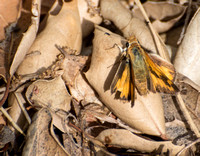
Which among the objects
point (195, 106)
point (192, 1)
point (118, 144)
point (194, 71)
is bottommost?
point (118, 144)

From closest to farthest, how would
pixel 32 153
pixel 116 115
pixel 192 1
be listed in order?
pixel 32 153
pixel 116 115
pixel 192 1

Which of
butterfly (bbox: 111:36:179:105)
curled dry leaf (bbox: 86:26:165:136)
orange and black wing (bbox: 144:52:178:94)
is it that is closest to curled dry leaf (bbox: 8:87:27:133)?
curled dry leaf (bbox: 86:26:165:136)

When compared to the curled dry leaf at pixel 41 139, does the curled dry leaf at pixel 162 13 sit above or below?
above

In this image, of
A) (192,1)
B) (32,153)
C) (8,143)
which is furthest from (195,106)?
(8,143)

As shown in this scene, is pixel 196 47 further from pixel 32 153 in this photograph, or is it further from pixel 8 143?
pixel 8 143

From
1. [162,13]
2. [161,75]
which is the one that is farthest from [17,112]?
[162,13]

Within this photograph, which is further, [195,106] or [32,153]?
[195,106]

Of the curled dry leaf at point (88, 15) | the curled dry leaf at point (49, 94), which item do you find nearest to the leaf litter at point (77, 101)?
the curled dry leaf at point (49, 94)

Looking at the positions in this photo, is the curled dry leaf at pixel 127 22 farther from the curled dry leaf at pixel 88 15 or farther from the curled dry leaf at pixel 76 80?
the curled dry leaf at pixel 76 80
